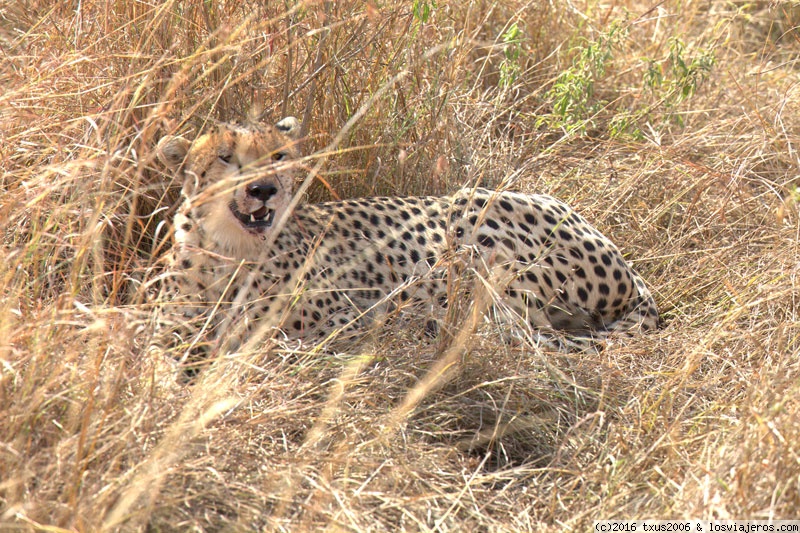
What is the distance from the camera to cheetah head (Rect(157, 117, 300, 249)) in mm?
3283

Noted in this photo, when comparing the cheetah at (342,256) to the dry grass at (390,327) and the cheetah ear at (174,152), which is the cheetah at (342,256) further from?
the dry grass at (390,327)

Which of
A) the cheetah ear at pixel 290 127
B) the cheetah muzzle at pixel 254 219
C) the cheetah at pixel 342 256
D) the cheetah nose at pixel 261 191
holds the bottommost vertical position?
the cheetah at pixel 342 256

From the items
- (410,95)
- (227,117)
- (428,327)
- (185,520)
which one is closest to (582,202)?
(410,95)

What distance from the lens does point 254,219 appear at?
3.35 metres

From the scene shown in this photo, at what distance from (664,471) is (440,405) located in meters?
0.65

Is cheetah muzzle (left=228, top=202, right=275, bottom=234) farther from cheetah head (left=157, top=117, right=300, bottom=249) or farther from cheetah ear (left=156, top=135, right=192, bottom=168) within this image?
cheetah ear (left=156, top=135, right=192, bottom=168)

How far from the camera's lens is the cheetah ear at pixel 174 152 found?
3.26m

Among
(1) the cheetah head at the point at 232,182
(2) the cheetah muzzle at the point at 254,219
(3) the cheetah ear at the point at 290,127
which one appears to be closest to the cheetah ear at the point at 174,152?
(1) the cheetah head at the point at 232,182

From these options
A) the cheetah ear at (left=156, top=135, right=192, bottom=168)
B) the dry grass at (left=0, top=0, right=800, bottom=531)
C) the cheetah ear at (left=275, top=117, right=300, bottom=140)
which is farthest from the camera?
the cheetah ear at (left=275, top=117, right=300, bottom=140)

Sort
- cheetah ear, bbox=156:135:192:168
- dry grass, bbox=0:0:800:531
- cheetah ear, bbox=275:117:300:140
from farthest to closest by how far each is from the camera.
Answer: cheetah ear, bbox=275:117:300:140
cheetah ear, bbox=156:135:192:168
dry grass, bbox=0:0:800:531

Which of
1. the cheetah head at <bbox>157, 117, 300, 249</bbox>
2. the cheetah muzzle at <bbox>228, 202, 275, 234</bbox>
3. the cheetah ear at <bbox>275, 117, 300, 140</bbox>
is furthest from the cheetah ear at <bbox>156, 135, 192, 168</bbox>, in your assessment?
the cheetah ear at <bbox>275, 117, 300, 140</bbox>

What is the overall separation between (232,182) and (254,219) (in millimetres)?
160

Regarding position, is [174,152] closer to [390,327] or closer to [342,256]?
Answer: [342,256]

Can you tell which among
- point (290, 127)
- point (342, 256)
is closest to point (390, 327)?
point (342, 256)
